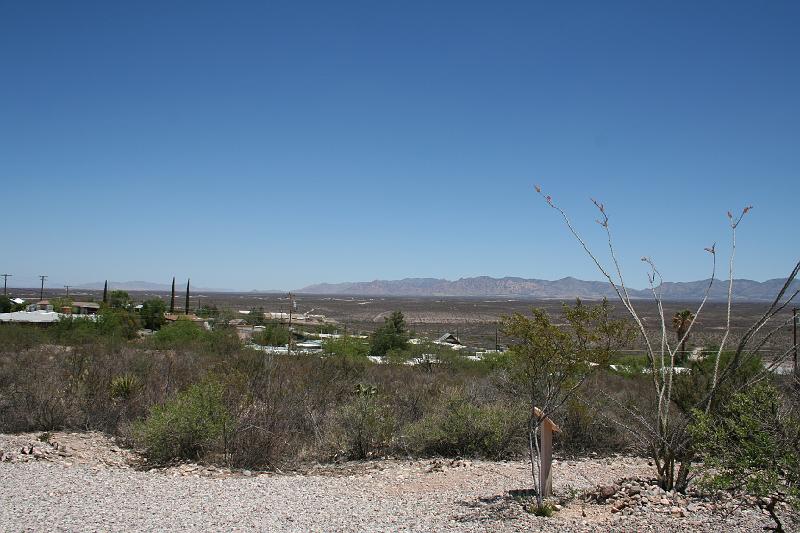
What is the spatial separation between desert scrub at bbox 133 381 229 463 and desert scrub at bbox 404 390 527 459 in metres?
3.95

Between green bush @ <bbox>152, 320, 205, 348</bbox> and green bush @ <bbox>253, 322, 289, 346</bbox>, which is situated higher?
→ green bush @ <bbox>152, 320, 205, 348</bbox>

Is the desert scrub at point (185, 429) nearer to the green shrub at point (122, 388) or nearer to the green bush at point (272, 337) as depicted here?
the green shrub at point (122, 388)

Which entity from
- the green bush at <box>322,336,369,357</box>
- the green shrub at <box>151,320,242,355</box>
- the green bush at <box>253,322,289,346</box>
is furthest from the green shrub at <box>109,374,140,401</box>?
the green bush at <box>253,322,289,346</box>

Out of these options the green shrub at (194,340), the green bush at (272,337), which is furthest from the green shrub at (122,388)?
the green bush at (272,337)

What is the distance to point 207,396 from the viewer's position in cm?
1297

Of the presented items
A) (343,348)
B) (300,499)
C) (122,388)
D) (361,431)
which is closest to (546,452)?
(300,499)

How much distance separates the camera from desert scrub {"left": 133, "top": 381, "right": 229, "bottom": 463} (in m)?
12.4

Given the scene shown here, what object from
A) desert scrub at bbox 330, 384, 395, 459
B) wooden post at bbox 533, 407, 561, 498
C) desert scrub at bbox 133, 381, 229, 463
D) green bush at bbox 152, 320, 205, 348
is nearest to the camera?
wooden post at bbox 533, 407, 561, 498

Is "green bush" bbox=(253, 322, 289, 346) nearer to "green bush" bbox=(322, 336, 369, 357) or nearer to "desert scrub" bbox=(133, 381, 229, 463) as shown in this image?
"green bush" bbox=(322, 336, 369, 357)

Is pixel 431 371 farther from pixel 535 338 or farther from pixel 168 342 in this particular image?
pixel 535 338

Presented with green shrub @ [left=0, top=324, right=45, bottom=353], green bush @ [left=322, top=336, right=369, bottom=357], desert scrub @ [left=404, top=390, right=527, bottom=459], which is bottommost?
desert scrub @ [left=404, top=390, right=527, bottom=459]

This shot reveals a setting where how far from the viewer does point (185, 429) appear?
489 inches

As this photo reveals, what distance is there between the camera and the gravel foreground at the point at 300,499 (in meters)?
8.11

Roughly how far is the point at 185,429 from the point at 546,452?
268 inches
